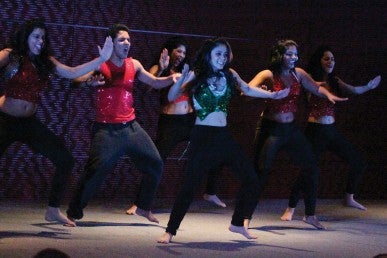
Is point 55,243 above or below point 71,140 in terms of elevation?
below

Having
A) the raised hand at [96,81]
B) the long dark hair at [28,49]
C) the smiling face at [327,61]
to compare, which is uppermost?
the smiling face at [327,61]

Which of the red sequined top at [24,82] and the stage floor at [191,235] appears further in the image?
the red sequined top at [24,82]

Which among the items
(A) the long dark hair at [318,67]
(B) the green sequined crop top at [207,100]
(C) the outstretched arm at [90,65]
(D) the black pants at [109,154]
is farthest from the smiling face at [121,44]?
(A) the long dark hair at [318,67]

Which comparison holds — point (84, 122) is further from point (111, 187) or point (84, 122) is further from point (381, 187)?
point (381, 187)

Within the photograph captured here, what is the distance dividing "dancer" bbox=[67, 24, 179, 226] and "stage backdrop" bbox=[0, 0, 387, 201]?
1.21 metres

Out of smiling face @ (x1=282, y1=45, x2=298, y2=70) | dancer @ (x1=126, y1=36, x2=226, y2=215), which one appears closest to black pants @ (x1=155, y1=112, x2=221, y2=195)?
dancer @ (x1=126, y1=36, x2=226, y2=215)

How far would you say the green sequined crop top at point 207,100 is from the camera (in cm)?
613

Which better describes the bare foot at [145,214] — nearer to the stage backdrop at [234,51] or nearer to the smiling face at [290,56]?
the stage backdrop at [234,51]

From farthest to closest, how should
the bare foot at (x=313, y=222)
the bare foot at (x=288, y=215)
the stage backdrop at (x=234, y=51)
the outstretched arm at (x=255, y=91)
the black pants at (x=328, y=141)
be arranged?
the stage backdrop at (x=234, y=51) → the black pants at (x=328, y=141) → the bare foot at (x=288, y=215) → the bare foot at (x=313, y=222) → the outstretched arm at (x=255, y=91)

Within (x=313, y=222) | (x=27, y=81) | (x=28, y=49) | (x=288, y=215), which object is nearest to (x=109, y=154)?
(x=27, y=81)

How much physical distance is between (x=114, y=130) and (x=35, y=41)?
39.8 inches

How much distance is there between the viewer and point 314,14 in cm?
983

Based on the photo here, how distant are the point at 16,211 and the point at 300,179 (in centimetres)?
286

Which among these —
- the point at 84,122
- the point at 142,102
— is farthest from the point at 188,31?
the point at 84,122
